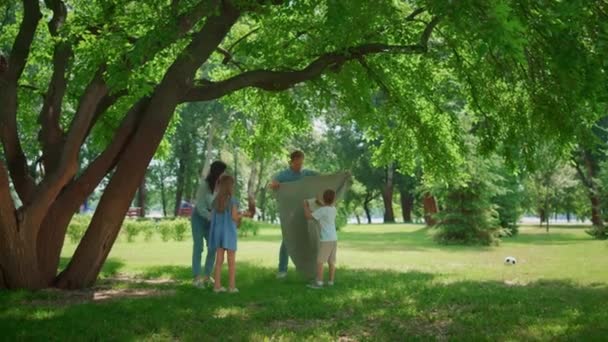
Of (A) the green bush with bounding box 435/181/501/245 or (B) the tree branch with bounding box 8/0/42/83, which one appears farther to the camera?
(A) the green bush with bounding box 435/181/501/245

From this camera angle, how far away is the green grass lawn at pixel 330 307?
254 inches

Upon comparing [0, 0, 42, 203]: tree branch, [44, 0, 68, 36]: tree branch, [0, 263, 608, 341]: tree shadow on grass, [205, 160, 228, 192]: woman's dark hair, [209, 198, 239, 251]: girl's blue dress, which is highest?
[44, 0, 68, 36]: tree branch

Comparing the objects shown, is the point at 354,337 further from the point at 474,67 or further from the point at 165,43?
the point at 474,67

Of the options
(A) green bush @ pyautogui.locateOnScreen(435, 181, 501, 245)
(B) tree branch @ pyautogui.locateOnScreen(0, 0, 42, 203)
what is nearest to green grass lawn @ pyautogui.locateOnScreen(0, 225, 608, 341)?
(B) tree branch @ pyautogui.locateOnScreen(0, 0, 42, 203)

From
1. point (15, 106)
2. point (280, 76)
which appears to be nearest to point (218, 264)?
point (280, 76)

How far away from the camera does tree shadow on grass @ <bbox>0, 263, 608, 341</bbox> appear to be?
640 cm

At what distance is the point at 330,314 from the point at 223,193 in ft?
8.93

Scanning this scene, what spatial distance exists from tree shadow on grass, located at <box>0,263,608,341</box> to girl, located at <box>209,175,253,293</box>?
0.44 m

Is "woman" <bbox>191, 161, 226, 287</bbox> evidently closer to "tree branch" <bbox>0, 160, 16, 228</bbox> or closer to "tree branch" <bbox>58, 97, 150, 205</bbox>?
"tree branch" <bbox>58, 97, 150, 205</bbox>

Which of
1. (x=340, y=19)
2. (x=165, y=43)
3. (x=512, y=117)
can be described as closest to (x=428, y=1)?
(x=340, y=19)

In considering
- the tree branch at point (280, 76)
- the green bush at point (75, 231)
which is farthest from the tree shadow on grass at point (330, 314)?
the green bush at point (75, 231)

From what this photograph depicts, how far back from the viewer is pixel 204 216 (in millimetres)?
10156

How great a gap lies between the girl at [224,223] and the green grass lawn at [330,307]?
42 centimetres

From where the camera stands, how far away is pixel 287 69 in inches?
467
